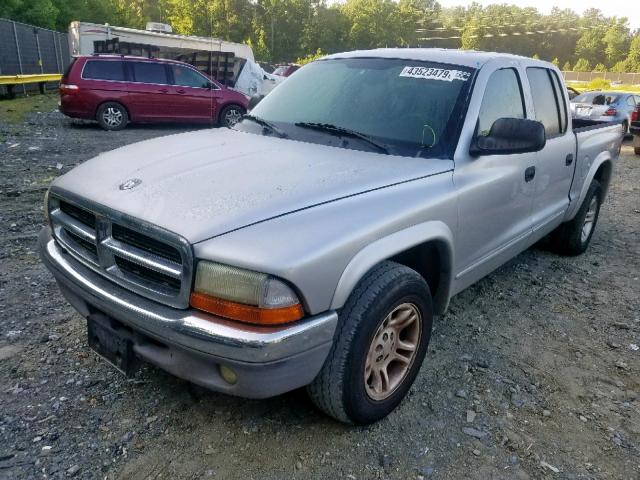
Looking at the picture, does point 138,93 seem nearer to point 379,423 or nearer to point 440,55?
point 440,55

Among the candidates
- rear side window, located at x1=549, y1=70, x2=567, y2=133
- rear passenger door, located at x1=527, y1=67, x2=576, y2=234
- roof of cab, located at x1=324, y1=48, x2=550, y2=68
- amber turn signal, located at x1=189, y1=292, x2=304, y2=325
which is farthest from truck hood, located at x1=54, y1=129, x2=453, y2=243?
rear side window, located at x1=549, y1=70, x2=567, y2=133

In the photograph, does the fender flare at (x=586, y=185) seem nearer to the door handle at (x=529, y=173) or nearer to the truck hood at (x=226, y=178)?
the door handle at (x=529, y=173)

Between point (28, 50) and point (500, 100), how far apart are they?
22.1 m

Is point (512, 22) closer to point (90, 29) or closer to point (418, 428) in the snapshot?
point (90, 29)

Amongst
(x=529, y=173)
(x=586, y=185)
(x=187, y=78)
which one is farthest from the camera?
(x=187, y=78)

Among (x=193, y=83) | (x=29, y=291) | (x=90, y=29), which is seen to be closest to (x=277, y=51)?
(x=90, y=29)

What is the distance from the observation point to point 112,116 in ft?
39.4

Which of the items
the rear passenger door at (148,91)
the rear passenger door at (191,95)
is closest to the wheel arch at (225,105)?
the rear passenger door at (191,95)

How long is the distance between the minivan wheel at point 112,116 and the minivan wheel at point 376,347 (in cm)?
1116

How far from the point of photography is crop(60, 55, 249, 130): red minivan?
11.5 m

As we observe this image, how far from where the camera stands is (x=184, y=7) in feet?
191

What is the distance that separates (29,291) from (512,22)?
129213 mm

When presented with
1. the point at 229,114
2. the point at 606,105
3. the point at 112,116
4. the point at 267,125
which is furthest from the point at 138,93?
the point at 606,105

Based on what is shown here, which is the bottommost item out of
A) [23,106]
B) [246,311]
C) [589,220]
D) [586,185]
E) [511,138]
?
[23,106]
